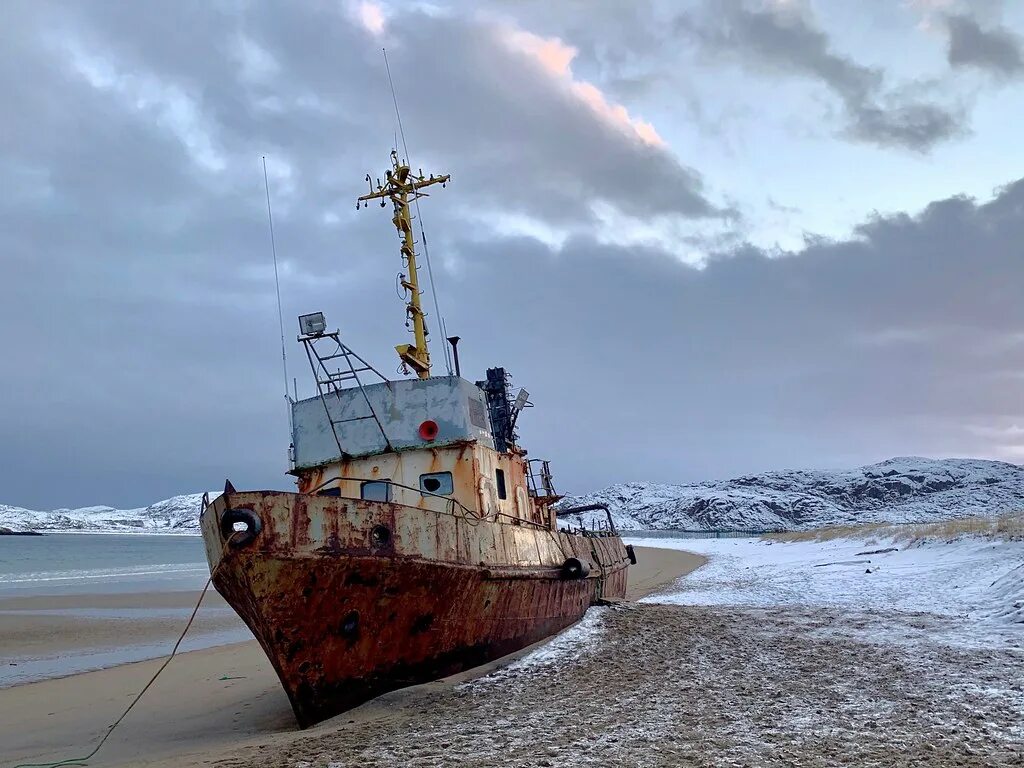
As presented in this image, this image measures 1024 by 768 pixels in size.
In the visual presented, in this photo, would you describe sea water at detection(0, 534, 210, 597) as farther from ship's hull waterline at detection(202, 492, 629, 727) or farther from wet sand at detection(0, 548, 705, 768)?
ship's hull waterline at detection(202, 492, 629, 727)

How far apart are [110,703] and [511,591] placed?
17.1ft

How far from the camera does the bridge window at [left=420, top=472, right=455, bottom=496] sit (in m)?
9.41

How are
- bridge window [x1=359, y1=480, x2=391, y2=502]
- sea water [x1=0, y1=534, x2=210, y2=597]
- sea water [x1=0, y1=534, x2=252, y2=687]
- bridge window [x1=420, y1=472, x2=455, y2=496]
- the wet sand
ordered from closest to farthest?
the wet sand
bridge window [x1=359, y1=480, x2=391, y2=502]
bridge window [x1=420, y1=472, x2=455, y2=496]
sea water [x1=0, y1=534, x2=252, y2=687]
sea water [x1=0, y1=534, x2=210, y2=597]

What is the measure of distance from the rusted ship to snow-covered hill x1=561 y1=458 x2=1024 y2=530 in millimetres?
69945

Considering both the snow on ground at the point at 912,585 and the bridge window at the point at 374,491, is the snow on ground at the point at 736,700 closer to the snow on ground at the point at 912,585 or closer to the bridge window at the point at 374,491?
the snow on ground at the point at 912,585

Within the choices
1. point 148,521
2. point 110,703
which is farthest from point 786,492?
point 148,521

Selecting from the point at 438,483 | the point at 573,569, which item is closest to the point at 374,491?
the point at 438,483

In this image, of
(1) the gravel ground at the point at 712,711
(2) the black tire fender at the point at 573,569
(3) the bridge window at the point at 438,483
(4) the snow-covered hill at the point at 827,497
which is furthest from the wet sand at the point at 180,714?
(4) the snow-covered hill at the point at 827,497

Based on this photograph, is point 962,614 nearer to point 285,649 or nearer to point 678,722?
point 678,722

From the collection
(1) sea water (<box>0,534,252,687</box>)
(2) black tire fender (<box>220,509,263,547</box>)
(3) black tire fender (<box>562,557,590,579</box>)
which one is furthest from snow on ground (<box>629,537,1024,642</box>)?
(1) sea water (<box>0,534,252,687</box>)

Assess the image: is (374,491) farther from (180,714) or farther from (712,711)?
(712,711)

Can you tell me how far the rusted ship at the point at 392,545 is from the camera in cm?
646

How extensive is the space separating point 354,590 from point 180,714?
321 centimetres

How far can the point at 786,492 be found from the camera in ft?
346
